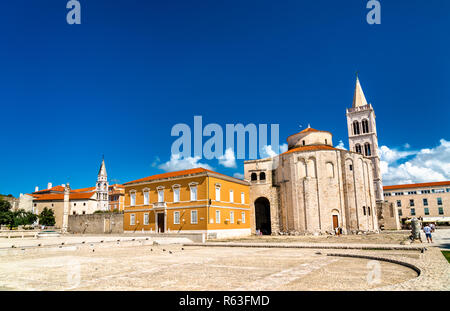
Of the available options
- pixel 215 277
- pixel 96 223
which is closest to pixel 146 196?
pixel 96 223

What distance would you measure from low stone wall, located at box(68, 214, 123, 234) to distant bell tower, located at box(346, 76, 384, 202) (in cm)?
5037

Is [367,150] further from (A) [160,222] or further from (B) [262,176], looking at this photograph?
(A) [160,222]

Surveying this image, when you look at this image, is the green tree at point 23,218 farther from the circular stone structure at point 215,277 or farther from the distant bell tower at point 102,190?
the circular stone structure at point 215,277

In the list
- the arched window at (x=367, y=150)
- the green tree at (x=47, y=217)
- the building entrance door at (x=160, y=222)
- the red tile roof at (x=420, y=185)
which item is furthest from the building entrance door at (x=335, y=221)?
the green tree at (x=47, y=217)

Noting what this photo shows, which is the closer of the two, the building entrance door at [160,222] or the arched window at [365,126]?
the building entrance door at [160,222]

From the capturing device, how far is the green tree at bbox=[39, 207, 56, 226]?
70875 mm

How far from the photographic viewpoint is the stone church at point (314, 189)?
41250 millimetres

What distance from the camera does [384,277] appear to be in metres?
8.96

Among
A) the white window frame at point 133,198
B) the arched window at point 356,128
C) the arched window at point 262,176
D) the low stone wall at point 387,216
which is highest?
the arched window at point 356,128

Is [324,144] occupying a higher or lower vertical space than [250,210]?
higher

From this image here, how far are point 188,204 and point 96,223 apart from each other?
23036 mm
